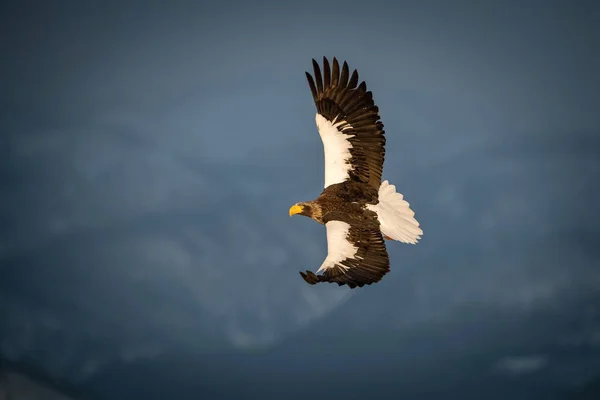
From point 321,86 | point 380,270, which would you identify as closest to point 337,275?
point 380,270

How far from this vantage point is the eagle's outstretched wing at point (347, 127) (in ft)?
46.8

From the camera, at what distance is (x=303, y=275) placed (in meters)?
12.8

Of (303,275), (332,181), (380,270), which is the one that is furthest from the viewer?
(332,181)

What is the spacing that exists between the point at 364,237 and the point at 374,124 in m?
2.15

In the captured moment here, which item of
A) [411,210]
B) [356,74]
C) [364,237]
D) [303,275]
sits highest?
[356,74]

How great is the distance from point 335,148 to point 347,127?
1.58 ft

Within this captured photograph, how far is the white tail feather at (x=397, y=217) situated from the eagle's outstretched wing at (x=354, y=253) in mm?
759

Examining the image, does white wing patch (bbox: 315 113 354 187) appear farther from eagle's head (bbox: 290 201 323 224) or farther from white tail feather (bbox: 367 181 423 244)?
white tail feather (bbox: 367 181 423 244)

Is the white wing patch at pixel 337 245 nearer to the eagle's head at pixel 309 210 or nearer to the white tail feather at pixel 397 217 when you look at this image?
the eagle's head at pixel 309 210

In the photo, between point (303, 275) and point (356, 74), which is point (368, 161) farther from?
point (303, 275)

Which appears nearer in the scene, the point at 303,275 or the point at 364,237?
the point at 303,275

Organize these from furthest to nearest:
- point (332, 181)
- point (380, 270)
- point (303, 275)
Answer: point (332, 181) < point (380, 270) < point (303, 275)

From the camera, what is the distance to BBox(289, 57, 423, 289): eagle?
14.0m

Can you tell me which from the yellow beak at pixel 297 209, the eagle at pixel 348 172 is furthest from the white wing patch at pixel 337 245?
the yellow beak at pixel 297 209
